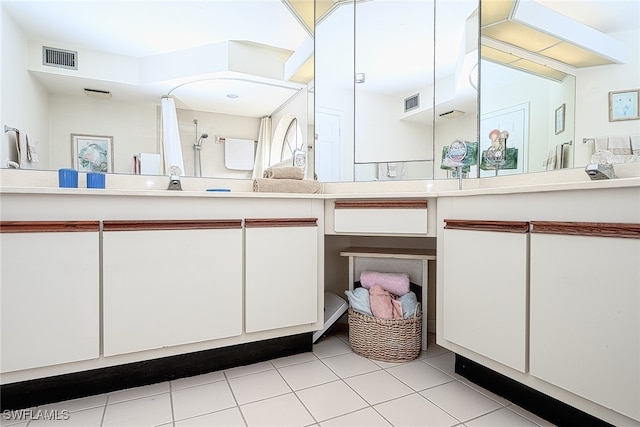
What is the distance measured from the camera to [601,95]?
143 centimetres

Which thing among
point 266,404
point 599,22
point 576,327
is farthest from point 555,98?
point 266,404

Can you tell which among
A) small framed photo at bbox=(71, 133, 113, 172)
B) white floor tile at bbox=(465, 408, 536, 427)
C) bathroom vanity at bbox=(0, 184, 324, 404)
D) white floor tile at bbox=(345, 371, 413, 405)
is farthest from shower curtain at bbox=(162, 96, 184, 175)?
white floor tile at bbox=(465, 408, 536, 427)

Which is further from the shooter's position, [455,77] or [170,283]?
[455,77]

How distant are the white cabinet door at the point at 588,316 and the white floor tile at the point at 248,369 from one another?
1240 millimetres

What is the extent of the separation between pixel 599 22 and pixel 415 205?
3.66ft

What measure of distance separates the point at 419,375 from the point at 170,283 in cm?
131

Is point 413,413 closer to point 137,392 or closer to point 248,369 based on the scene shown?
point 248,369

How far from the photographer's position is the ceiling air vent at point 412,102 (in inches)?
89.7

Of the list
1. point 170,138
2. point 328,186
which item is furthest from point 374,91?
point 170,138

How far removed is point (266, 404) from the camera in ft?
4.63

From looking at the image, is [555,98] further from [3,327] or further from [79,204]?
[3,327]

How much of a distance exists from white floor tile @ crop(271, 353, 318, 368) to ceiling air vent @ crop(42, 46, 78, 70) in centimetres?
187

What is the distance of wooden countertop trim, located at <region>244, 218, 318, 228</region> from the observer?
5.54 ft

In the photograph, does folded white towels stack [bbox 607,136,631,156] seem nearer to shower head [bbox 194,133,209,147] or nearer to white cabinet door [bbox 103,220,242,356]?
white cabinet door [bbox 103,220,242,356]
